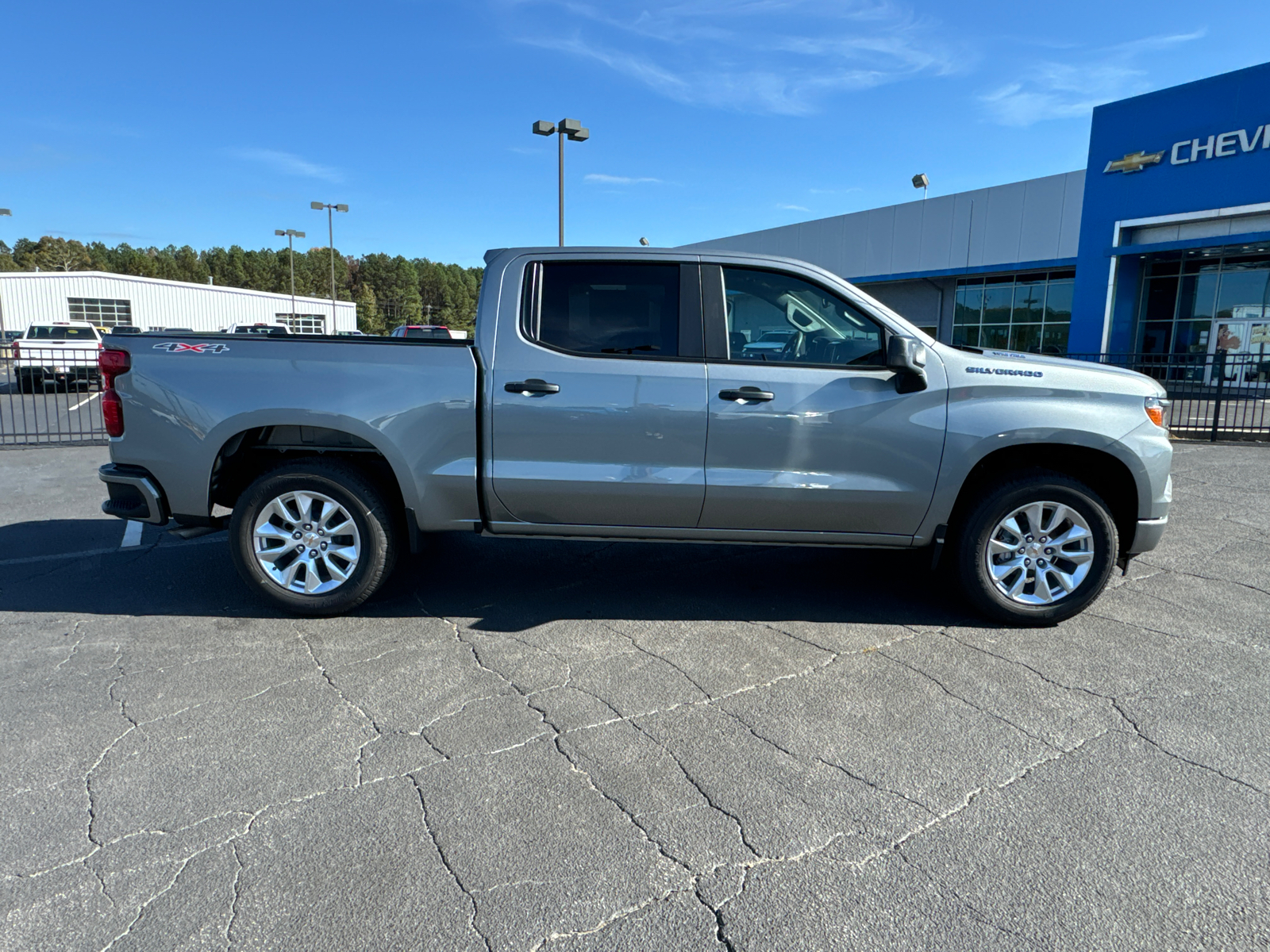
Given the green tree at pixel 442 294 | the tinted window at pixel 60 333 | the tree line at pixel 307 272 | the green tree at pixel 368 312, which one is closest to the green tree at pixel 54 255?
the tree line at pixel 307 272

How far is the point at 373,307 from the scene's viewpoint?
125 metres

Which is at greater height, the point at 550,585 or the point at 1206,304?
the point at 1206,304

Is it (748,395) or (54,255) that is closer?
(748,395)

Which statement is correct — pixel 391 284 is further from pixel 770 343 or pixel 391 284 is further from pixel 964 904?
pixel 964 904

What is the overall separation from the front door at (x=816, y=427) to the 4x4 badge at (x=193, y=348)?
2.65 m

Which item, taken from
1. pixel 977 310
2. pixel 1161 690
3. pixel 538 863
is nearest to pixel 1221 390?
pixel 1161 690

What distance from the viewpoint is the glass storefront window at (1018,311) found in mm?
28438

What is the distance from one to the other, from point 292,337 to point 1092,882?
14.1ft

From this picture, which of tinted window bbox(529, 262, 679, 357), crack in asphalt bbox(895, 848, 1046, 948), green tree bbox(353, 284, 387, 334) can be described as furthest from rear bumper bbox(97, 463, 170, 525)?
green tree bbox(353, 284, 387, 334)

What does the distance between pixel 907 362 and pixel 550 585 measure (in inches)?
100

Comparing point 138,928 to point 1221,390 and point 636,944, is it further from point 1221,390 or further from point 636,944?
point 1221,390

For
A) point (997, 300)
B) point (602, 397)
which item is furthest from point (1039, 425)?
point (997, 300)

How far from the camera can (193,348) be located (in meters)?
4.42

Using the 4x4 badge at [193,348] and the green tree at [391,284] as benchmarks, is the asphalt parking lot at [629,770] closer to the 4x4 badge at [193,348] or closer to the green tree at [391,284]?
the 4x4 badge at [193,348]
